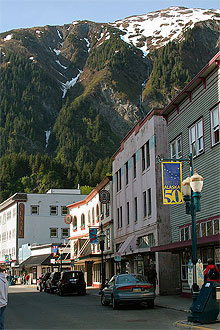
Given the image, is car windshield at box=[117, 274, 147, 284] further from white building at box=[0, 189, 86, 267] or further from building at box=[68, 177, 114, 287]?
white building at box=[0, 189, 86, 267]

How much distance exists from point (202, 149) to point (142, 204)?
36.0ft

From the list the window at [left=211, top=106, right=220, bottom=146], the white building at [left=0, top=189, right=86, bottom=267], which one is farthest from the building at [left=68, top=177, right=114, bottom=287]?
the window at [left=211, top=106, right=220, bottom=146]

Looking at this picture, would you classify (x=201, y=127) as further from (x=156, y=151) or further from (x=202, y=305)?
(x=202, y=305)

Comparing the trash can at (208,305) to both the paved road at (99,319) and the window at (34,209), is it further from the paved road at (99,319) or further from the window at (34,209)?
the window at (34,209)

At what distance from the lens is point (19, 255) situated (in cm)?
7700

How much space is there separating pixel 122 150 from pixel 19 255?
40.2 meters

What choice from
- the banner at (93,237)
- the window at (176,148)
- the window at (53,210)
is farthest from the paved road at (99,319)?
the window at (53,210)

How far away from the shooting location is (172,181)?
2300 centimetres

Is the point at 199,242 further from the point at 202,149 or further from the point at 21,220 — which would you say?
the point at 21,220

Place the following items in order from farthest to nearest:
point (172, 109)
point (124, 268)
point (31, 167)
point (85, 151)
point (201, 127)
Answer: point (85, 151), point (31, 167), point (124, 268), point (172, 109), point (201, 127)

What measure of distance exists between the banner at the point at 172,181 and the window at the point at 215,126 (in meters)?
2.09

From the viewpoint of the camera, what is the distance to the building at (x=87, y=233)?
46612mm

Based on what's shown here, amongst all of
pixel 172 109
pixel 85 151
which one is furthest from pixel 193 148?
pixel 85 151

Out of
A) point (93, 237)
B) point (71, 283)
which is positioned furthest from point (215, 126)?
point (93, 237)
